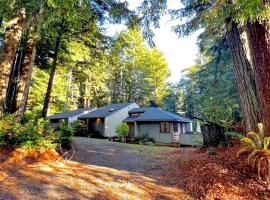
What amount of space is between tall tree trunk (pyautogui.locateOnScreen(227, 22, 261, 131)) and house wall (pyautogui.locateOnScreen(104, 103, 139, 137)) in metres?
21.2

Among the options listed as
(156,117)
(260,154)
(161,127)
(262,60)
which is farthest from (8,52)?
(161,127)

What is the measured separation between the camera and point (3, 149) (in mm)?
6512

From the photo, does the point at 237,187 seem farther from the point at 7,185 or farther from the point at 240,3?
the point at 7,185

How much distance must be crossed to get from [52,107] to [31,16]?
3411 cm

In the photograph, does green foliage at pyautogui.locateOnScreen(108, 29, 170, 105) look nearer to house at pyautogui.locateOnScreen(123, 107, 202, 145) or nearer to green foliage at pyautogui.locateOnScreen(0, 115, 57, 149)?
house at pyautogui.locateOnScreen(123, 107, 202, 145)

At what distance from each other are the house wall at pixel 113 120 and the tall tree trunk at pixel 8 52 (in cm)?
1948

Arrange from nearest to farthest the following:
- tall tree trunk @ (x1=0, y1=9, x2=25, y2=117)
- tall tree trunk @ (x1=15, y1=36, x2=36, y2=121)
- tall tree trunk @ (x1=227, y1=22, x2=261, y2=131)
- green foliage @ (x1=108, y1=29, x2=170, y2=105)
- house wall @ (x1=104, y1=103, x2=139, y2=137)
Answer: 1. tall tree trunk @ (x1=227, y1=22, x2=261, y2=131)
2. tall tree trunk @ (x1=0, y1=9, x2=25, y2=117)
3. tall tree trunk @ (x1=15, y1=36, x2=36, y2=121)
4. house wall @ (x1=104, y1=103, x2=139, y2=137)
5. green foliage @ (x1=108, y1=29, x2=170, y2=105)

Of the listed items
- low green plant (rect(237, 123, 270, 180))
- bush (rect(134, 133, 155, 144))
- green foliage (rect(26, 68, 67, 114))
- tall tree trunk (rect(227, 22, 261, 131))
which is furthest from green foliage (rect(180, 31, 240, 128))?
green foliage (rect(26, 68, 67, 114))

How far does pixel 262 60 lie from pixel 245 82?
107 centimetres

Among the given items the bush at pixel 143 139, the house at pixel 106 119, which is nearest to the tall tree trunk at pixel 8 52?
the bush at pixel 143 139

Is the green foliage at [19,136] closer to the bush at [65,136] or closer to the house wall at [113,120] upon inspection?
the bush at [65,136]

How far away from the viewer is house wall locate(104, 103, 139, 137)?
2683cm

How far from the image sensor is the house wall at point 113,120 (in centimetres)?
2683

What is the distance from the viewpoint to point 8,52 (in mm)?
7449
